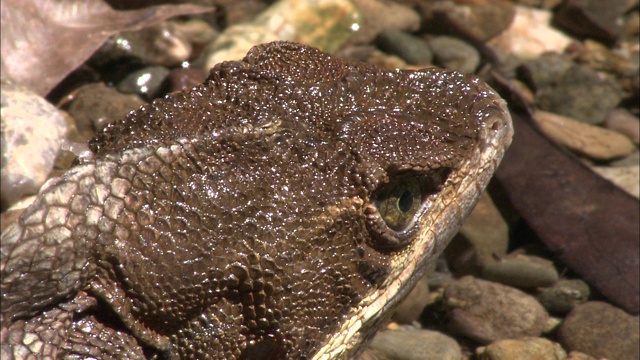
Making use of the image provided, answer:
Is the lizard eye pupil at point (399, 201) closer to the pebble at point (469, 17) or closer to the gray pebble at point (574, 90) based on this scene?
the gray pebble at point (574, 90)

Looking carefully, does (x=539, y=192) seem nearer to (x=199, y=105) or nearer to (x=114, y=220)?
(x=199, y=105)

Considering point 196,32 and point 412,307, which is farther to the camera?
point 196,32

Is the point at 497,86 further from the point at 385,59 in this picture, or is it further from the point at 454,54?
the point at 385,59

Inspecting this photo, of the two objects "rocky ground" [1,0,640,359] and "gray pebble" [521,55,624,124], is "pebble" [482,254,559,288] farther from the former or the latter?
"gray pebble" [521,55,624,124]

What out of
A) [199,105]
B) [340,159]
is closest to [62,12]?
[199,105]

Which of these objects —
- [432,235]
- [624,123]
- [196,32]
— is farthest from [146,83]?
[624,123]

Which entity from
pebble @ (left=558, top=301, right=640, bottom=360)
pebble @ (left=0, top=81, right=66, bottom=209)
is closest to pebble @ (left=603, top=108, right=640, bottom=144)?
pebble @ (left=558, top=301, right=640, bottom=360)
